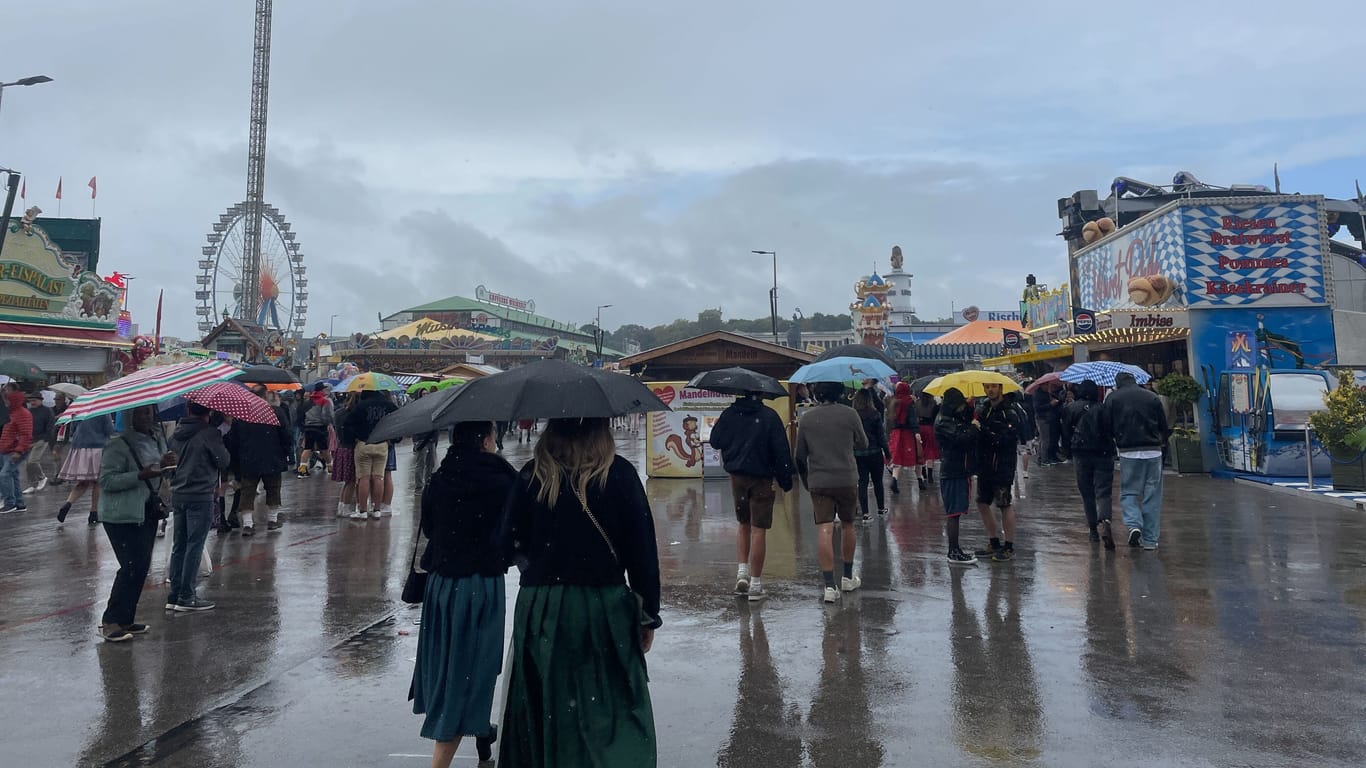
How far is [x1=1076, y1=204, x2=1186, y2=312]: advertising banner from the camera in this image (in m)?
17.1

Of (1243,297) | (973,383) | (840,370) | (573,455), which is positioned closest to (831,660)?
(573,455)

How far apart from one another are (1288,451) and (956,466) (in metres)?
8.89

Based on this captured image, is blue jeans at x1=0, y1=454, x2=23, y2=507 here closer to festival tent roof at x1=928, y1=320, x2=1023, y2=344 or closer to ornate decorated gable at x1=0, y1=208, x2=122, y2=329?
ornate decorated gable at x1=0, y1=208, x2=122, y2=329

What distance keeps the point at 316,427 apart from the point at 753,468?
1183cm

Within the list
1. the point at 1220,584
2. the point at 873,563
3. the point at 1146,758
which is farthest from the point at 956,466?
the point at 1146,758

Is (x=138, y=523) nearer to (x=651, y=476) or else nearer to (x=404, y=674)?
(x=404, y=674)

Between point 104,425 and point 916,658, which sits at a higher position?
point 104,425

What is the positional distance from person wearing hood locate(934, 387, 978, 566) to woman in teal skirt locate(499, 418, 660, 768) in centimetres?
531

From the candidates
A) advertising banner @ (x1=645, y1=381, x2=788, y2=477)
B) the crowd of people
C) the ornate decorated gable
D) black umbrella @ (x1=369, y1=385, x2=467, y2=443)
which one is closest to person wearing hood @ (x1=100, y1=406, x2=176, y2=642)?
black umbrella @ (x1=369, y1=385, x2=467, y2=443)

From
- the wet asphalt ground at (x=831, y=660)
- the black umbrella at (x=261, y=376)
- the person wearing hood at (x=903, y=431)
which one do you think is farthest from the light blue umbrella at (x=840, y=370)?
the black umbrella at (x=261, y=376)

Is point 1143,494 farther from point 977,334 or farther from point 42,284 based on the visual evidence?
point 42,284

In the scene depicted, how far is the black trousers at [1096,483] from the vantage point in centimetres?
891

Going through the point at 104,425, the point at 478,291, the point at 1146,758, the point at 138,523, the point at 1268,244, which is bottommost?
the point at 1146,758

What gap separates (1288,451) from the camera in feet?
46.2
